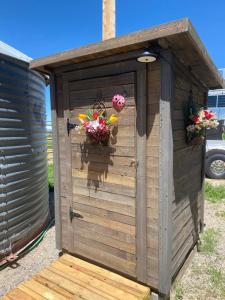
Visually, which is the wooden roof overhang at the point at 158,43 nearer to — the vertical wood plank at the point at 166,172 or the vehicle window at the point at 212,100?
the vertical wood plank at the point at 166,172

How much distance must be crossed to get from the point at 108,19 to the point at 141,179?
101 inches

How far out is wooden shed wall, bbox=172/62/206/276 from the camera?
3324mm

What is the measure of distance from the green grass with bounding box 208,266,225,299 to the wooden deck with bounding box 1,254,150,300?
1278 mm

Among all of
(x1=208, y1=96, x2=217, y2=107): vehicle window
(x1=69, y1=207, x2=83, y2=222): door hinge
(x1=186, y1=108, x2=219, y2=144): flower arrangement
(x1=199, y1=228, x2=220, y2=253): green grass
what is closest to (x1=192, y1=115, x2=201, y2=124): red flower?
(x1=186, y1=108, x2=219, y2=144): flower arrangement

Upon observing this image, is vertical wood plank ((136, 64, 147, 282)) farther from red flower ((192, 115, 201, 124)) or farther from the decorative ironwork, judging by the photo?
red flower ((192, 115, 201, 124))

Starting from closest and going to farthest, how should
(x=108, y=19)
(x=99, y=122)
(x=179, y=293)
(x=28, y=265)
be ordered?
1. (x=99, y=122)
2. (x=179, y=293)
3. (x=108, y=19)
4. (x=28, y=265)

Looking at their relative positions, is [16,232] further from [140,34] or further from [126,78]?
[140,34]

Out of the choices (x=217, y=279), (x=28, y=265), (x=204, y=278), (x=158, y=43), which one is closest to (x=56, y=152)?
(x=28, y=265)

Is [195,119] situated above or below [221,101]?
below

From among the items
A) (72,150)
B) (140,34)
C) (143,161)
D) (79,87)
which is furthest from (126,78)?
(72,150)

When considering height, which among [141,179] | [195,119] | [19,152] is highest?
[195,119]

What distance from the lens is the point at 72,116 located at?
3691mm

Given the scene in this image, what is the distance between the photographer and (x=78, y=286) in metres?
3.22

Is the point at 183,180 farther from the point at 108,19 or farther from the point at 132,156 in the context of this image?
the point at 108,19
